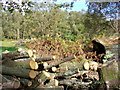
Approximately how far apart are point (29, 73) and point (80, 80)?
1.16 m

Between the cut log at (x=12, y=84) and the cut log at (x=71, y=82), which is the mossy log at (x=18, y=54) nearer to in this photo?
the cut log at (x=12, y=84)

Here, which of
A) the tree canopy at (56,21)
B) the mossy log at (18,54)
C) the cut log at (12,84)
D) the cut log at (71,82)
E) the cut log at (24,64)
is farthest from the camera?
the tree canopy at (56,21)

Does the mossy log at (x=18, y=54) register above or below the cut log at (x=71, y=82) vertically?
above

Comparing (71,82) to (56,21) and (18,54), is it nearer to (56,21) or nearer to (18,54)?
(18,54)

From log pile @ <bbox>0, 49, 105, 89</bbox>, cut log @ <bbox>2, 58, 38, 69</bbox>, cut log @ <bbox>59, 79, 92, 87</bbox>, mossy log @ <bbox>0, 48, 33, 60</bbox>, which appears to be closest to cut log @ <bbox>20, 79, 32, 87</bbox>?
log pile @ <bbox>0, 49, 105, 89</bbox>

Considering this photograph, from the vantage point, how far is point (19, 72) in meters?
2.21

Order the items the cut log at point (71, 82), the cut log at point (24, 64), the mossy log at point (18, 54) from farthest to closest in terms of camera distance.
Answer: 1. the cut log at point (71, 82)
2. the mossy log at point (18, 54)
3. the cut log at point (24, 64)

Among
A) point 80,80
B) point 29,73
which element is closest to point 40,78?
point 29,73

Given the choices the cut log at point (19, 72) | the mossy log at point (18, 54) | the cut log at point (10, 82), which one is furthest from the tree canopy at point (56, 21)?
the cut log at point (10, 82)

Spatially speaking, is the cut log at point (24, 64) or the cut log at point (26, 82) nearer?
the cut log at point (26, 82)

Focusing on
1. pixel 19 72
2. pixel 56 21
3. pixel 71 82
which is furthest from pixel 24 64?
pixel 56 21

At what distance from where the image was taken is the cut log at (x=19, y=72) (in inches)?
84.6

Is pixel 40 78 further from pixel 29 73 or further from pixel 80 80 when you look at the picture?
pixel 80 80

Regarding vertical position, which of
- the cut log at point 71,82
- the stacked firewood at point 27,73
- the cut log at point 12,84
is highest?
the stacked firewood at point 27,73
